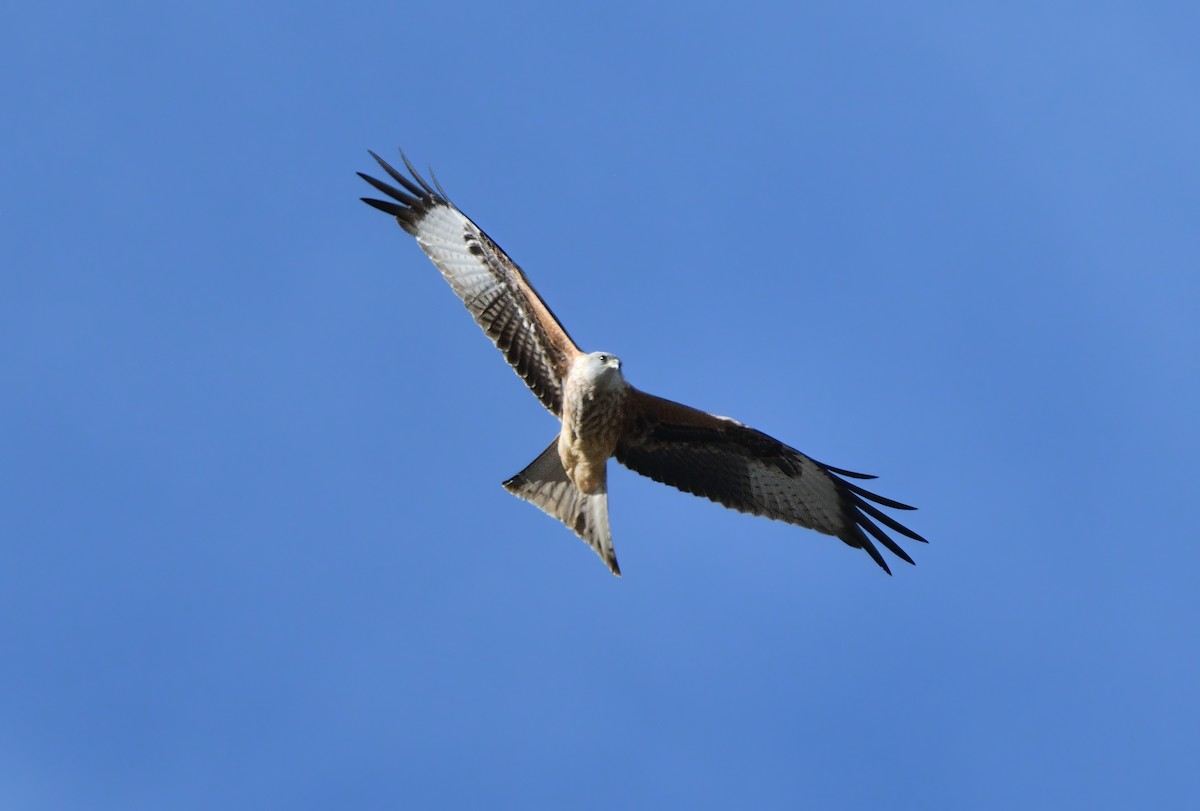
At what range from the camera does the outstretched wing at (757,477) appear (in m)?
8.16

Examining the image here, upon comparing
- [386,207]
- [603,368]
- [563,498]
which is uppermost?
[386,207]

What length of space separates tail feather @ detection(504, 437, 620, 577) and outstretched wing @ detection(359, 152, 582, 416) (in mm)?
397

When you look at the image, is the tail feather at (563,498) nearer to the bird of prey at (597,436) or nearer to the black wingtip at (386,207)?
the bird of prey at (597,436)

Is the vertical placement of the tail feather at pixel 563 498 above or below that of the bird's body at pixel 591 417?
below

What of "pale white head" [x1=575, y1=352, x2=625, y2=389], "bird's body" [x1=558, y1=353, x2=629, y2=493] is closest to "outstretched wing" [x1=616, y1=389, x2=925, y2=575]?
"bird's body" [x1=558, y1=353, x2=629, y2=493]

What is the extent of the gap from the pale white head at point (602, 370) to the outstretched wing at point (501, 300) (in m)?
0.28

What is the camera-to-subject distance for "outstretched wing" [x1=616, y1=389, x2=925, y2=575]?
26.8 feet

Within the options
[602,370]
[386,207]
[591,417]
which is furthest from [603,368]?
[386,207]

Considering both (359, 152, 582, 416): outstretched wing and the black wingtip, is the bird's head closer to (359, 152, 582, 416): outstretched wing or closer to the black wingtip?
(359, 152, 582, 416): outstretched wing

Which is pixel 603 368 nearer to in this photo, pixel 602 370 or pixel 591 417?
pixel 602 370

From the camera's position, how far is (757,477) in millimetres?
8375

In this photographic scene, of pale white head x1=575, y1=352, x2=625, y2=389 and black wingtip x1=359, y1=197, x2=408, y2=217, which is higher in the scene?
black wingtip x1=359, y1=197, x2=408, y2=217

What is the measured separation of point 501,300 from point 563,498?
143 cm

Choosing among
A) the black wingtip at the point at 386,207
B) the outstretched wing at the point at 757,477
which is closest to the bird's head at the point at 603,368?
the outstretched wing at the point at 757,477
